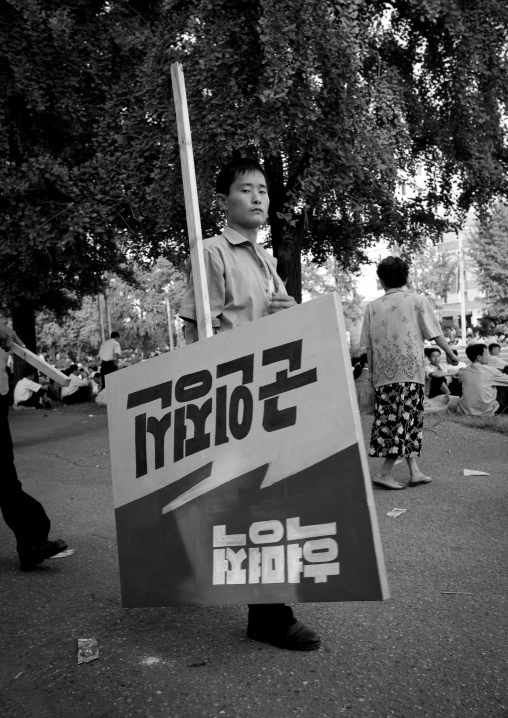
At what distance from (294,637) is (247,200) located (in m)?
1.71

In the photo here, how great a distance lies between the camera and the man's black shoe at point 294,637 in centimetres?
280

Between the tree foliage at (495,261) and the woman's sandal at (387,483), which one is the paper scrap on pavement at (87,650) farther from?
the tree foliage at (495,261)

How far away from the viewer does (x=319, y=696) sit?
2457 mm

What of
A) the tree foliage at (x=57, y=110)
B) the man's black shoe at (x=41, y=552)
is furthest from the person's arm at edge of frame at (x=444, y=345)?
the tree foliage at (x=57, y=110)

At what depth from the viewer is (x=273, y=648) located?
2.84 metres

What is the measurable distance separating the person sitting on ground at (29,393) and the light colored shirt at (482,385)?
10387 mm

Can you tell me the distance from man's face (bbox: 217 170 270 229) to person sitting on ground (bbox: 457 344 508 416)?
24.7ft

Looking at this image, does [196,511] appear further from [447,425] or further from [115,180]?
[115,180]

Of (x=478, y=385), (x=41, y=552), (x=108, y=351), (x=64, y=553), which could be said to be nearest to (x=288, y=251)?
(x=478, y=385)

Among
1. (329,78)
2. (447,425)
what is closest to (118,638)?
(447,425)

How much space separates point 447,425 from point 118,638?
655 cm

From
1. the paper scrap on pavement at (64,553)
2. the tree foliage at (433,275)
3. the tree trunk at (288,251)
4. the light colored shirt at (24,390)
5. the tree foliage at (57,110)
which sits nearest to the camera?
the paper scrap on pavement at (64,553)

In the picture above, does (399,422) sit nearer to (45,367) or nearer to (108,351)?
(45,367)

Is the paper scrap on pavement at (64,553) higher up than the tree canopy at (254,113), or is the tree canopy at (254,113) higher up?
the tree canopy at (254,113)
